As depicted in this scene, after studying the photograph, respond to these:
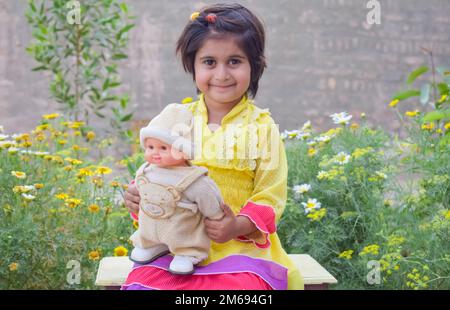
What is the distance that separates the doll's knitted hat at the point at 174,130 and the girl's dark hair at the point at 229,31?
9.9 inches

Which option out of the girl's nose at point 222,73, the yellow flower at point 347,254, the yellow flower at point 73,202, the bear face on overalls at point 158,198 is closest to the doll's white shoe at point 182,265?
the bear face on overalls at point 158,198

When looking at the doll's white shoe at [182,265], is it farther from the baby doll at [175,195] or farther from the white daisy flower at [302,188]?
the white daisy flower at [302,188]

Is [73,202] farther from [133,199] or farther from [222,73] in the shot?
[222,73]

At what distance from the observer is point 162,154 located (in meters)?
2.30

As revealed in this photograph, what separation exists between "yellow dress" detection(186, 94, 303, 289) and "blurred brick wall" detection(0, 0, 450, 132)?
15.9 feet

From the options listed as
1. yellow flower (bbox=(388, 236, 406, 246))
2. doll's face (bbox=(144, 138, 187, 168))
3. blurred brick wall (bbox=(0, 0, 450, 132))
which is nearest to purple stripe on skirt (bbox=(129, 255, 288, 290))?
doll's face (bbox=(144, 138, 187, 168))

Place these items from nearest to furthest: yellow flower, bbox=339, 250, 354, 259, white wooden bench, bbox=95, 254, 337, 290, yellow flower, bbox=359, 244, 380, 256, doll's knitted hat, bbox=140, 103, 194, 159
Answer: doll's knitted hat, bbox=140, 103, 194, 159 → white wooden bench, bbox=95, 254, 337, 290 → yellow flower, bbox=359, 244, 380, 256 → yellow flower, bbox=339, 250, 354, 259

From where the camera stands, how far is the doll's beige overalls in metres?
2.29

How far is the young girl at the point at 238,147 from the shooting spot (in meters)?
2.49

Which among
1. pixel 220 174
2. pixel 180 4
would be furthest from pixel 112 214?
pixel 180 4

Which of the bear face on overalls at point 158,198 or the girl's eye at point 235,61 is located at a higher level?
the girl's eye at point 235,61

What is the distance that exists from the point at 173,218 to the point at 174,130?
0.27 metres

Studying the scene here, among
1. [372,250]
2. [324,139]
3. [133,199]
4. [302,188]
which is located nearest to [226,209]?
[133,199]

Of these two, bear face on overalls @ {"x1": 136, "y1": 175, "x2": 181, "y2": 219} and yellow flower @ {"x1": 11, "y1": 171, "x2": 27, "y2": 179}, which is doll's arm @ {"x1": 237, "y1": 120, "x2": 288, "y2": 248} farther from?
yellow flower @ {"x1": 11, "y1": 171, "x2": 27, "y2": 179}
